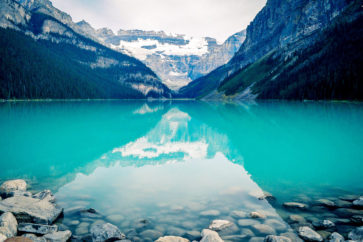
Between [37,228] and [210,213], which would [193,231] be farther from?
[37,228]

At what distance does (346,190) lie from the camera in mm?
14562

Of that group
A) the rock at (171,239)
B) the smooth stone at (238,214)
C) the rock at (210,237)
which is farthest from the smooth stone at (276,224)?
the rock at (171,239)

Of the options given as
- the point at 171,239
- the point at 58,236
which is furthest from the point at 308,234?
the point at 58,236

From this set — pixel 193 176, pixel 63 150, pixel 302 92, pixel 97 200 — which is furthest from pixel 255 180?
pixel 302 92

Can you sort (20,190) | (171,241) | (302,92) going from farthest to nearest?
(302,92)
(20,190)
(171,241)

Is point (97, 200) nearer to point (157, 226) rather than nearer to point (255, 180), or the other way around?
point (157, 226)

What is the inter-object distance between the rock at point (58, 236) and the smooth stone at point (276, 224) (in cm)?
840

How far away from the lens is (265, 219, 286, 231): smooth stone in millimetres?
10500

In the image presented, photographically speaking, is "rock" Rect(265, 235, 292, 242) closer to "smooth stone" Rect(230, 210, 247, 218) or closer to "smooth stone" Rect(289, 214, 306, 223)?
"smooth stone" Rect(289, 214, 306, 223)

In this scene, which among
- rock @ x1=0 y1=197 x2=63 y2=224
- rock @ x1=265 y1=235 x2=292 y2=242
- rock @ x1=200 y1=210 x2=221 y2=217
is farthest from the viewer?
rock @ x1=200 y1=210 x2=221 y2=217

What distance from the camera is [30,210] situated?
11.1m

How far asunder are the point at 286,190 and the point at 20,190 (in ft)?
51.0

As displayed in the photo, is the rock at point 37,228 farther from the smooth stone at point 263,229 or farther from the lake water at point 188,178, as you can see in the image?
the smooth stone at point 263,229

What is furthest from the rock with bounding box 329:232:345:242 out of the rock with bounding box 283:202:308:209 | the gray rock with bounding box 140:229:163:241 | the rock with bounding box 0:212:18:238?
the rock with bounding box 0:212:18:238
